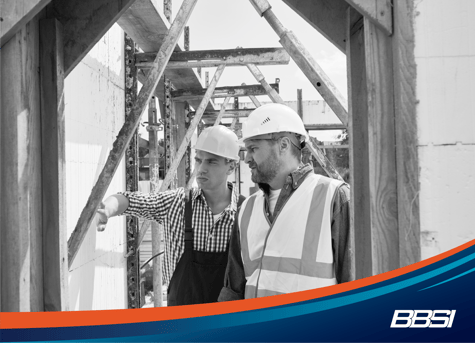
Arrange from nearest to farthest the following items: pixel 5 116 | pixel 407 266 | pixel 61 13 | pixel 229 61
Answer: pixel 407 266 → pixel 5 116 → pixel 61 13 → pixel 229 61

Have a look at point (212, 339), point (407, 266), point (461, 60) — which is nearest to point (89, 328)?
point (212, 339)

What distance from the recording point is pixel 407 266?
4.48 ft

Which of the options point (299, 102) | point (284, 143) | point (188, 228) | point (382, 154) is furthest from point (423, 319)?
point (299, 102)

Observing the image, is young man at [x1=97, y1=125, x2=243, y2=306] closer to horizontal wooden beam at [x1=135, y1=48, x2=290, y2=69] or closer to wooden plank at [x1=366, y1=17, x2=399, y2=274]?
wooden plank at [x1=366, y1=17, x2=399, y2=274]

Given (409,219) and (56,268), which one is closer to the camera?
(409,219)

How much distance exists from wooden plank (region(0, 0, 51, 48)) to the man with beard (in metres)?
1.43

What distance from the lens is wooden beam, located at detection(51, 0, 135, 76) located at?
6.90 feet

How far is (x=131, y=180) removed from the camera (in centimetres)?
574

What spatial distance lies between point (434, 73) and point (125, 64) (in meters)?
5.15

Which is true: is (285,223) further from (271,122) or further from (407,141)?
(407,141)

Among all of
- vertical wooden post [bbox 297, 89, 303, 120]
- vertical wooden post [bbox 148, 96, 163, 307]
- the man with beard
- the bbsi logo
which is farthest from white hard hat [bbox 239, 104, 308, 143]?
vertical wooden post [bbox 297, 89, 303, 120]

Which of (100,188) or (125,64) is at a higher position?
(125,64)

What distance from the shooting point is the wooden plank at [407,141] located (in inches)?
54.4

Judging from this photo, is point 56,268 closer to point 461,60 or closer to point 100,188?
point 100,188
